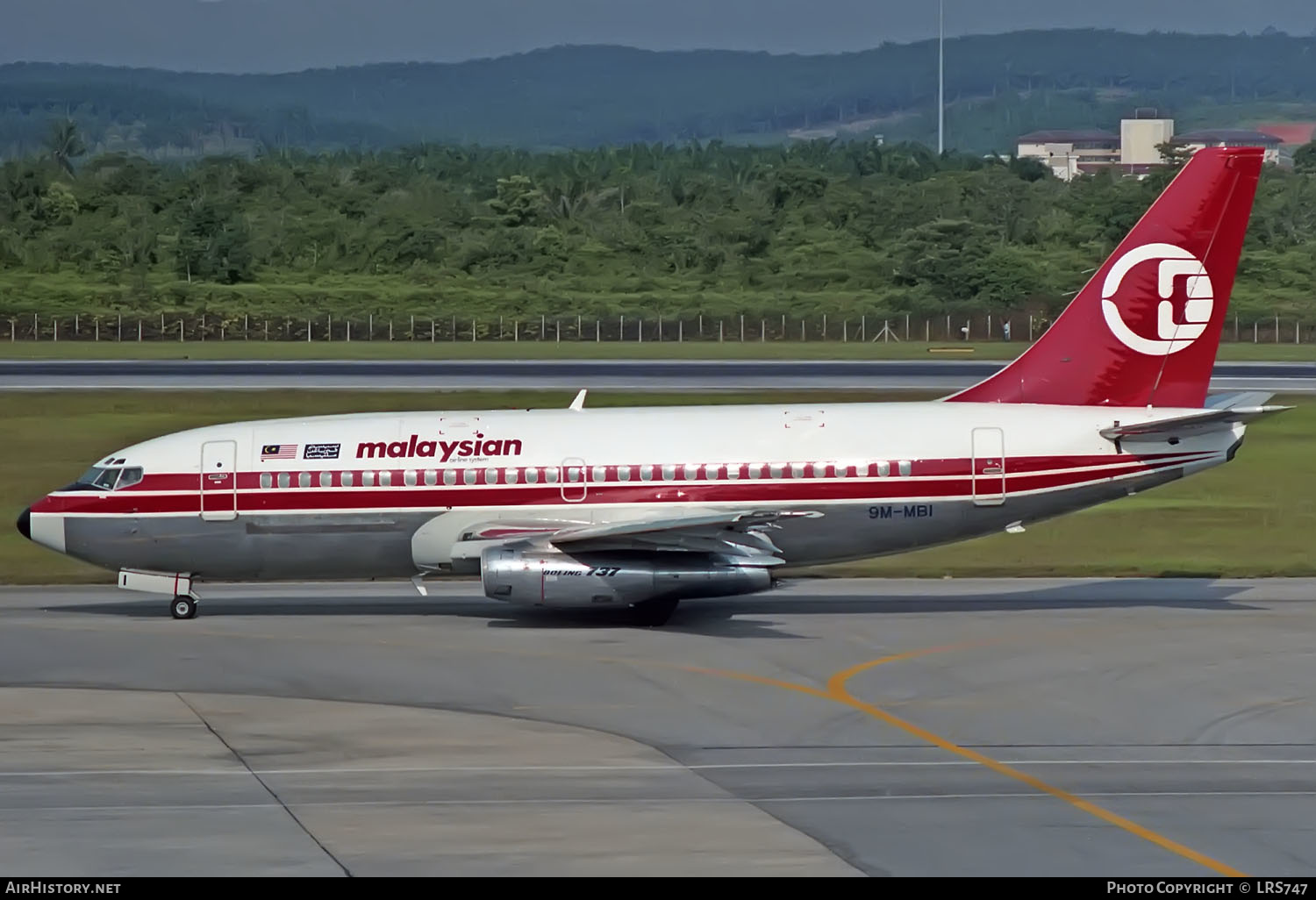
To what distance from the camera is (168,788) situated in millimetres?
21141

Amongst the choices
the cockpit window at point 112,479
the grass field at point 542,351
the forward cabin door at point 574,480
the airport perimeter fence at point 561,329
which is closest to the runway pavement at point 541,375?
the grass field at point 542,351

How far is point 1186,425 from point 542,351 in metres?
69.6

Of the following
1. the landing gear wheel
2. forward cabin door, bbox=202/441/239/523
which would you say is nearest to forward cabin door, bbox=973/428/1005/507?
the landing gear wheel

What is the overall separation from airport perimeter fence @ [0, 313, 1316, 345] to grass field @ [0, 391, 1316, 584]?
127ft

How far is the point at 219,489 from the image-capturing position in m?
34.0

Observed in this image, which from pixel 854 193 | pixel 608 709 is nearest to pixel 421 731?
pixel 608 709

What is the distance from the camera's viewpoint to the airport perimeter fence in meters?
111

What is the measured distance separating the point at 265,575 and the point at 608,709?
1073 cm

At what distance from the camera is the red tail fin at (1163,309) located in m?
34.7

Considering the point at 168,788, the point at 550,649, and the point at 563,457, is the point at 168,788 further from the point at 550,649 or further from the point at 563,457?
the point at 563,457

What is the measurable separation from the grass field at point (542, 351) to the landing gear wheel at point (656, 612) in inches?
2425

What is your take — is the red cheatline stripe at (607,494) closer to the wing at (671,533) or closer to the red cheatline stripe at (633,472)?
the red cheatline stripe at (633,472)

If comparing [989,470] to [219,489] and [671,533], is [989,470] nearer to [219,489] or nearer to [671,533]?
[671,533]

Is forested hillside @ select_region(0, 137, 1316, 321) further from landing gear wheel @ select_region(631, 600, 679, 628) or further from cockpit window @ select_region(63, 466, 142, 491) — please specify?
landing gear wheel @ select_region(631, 600, 679, 628)
